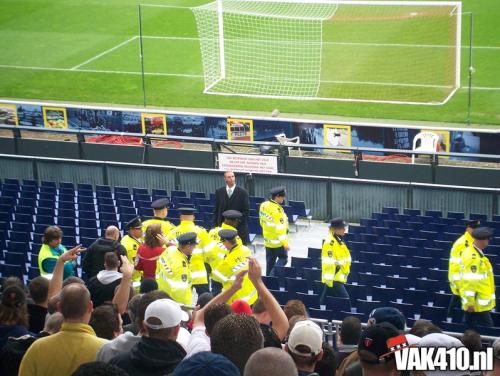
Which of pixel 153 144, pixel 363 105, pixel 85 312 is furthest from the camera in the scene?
pixel 363 105

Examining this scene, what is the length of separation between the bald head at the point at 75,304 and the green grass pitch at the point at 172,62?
2051 centimetres

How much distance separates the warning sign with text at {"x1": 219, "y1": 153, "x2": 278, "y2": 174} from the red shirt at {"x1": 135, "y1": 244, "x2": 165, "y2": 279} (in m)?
7.01

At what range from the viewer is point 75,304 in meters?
7.13

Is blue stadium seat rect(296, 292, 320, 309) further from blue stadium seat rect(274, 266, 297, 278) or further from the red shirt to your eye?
the red shirt

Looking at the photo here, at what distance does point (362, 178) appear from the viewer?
19.9 m

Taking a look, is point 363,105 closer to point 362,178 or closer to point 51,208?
point 362,178

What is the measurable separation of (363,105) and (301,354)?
21.9 m

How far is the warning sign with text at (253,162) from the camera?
19.1 meters

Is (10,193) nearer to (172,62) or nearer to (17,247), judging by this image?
(17,247)

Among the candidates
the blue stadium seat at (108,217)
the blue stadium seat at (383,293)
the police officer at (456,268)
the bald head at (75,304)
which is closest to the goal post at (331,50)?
the blue stadium seat at (108,217)

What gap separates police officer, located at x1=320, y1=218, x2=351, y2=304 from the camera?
1303 cm

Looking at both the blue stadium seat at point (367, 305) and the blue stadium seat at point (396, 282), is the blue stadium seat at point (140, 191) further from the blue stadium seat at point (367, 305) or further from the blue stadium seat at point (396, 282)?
the blue stadium seat at point (367, 305)

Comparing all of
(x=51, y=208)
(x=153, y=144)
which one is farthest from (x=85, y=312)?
(x=153, y=144)

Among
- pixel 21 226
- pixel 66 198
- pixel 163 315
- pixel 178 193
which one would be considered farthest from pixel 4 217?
pixel 163 315
